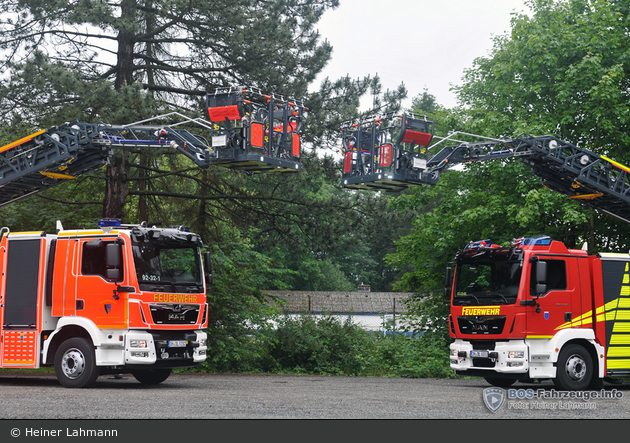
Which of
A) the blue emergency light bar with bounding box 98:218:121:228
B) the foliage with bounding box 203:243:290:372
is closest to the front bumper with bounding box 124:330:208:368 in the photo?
the blue emergency light bar with bounding box 98:218:121:228

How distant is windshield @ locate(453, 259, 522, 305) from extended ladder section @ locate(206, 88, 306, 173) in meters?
4.23

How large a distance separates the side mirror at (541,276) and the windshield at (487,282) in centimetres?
37

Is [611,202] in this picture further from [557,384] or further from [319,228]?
[319,228]

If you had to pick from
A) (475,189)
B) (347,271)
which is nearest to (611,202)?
(475,189)

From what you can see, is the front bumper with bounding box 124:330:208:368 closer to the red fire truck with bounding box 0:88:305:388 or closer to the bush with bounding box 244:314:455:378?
the red fire truck with bounding box 0:88:305:388

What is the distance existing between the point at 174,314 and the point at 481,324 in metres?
6.08

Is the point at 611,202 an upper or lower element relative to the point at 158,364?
upper

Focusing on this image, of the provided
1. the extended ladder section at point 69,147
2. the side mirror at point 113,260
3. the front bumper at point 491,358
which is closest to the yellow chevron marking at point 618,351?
the front bumper at point 491,358

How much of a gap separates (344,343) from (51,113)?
11.2 m

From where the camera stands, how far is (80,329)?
44.2 feet

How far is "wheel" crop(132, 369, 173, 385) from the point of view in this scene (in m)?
15.0

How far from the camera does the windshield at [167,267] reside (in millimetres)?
13297

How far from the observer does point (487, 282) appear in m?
14.4

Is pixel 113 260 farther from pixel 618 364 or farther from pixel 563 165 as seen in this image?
pixel 618 364
